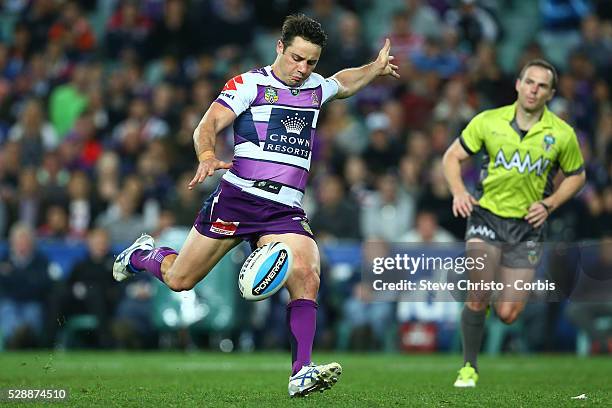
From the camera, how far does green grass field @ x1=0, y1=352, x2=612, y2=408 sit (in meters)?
7.73

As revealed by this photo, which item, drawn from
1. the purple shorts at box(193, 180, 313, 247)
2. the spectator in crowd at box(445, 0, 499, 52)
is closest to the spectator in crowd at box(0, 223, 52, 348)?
the spectator in crowd at box(445, 0, 499, 52)

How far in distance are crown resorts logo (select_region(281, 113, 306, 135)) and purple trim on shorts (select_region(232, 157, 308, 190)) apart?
0.24m

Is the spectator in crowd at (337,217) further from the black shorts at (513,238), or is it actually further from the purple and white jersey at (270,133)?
the purple and white jersey at (270,133)

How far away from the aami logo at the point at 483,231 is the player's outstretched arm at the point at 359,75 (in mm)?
1569

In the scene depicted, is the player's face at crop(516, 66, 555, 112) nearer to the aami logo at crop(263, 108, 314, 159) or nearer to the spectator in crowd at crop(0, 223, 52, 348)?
the aami logo at crop(263, 108, 314, 159)

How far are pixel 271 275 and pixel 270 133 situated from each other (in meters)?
1.03

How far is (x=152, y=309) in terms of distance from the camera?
15.1 meters

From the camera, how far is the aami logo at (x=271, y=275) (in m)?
7.51

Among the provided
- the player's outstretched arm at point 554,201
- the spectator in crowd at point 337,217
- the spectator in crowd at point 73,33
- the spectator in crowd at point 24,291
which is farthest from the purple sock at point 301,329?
the spectator in crowd at point 73,33

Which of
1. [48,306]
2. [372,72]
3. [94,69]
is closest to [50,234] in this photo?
[48,306]

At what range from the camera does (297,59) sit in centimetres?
792

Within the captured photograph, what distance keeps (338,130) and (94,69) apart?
4.72 metres

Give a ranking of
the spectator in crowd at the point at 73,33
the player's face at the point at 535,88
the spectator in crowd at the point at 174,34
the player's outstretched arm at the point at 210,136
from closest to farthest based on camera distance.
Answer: the player's outstretched arm at the point at 210,136 < the player's face at the point at 535,88 < the spectator in crowd at the point at 174,34 < the spectator in crowd at the point at 73,33

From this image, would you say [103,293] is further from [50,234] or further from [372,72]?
[372,72]
